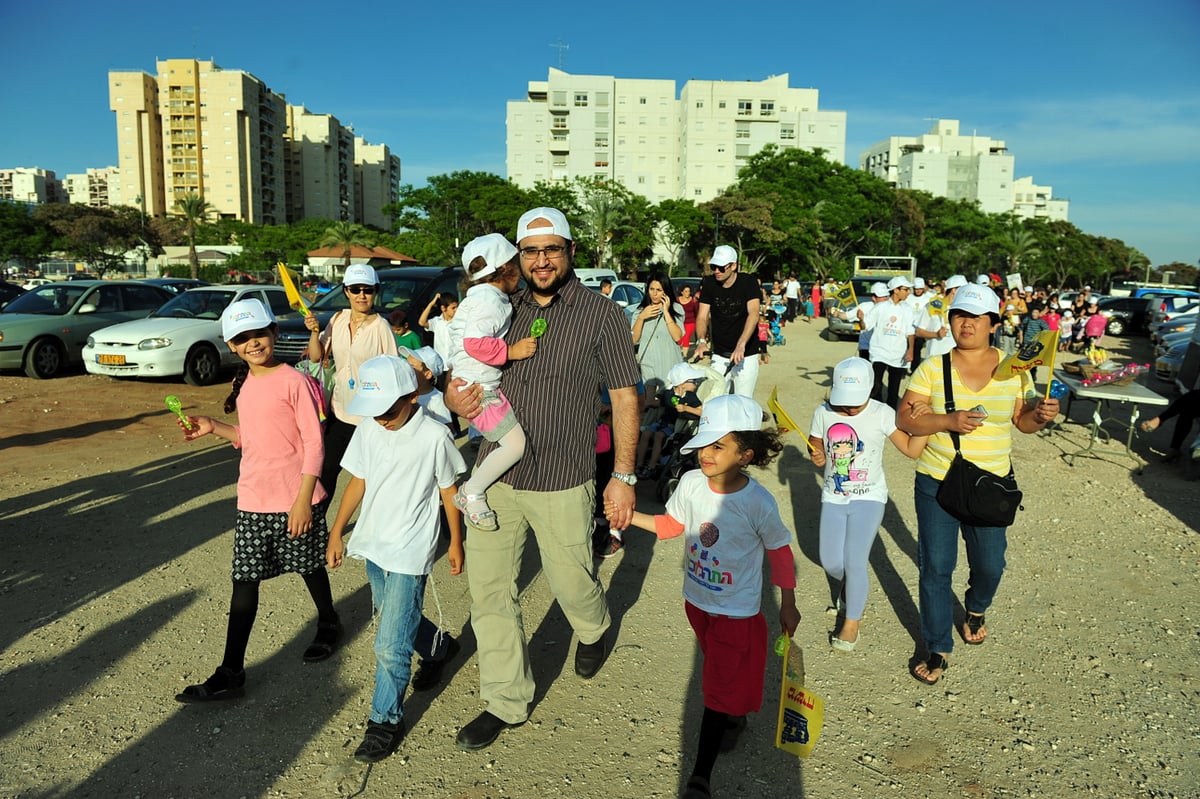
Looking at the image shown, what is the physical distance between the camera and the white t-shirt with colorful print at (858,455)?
3873 mm

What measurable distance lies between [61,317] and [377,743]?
13.8m

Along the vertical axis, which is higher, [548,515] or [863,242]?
[863,242]

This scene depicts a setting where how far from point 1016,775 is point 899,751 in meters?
0.45

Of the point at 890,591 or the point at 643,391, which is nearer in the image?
the point at 890,591

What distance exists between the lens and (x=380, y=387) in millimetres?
2996

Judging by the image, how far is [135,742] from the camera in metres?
3.22

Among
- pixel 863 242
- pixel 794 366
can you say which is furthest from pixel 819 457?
pixel 863 242

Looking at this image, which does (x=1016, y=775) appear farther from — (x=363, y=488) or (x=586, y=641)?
(x=363, y=488)

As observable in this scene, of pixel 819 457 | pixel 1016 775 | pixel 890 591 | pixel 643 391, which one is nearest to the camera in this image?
pixel 1016 775

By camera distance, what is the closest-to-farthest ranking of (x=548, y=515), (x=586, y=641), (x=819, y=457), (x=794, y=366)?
(x=548, y=515) → (x=586, y=641) → (x=819, y=457) → (x=794, y=366)

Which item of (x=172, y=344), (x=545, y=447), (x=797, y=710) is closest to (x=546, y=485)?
(x=545, y=447)

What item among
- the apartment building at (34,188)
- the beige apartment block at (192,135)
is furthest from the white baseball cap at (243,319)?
the apartment building at (34,188)

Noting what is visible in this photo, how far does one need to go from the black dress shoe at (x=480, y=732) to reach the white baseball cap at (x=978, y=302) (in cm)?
284

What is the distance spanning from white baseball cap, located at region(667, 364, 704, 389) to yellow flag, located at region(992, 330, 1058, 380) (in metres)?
3.06
